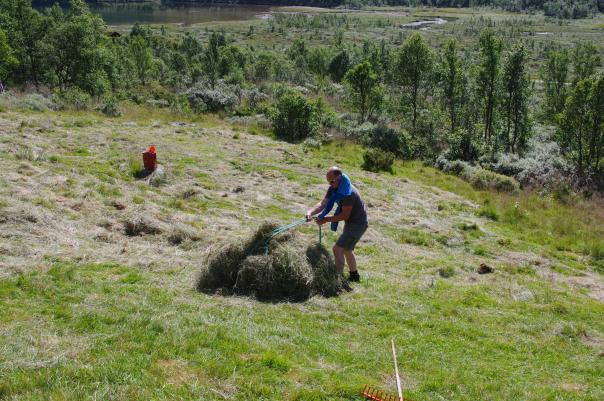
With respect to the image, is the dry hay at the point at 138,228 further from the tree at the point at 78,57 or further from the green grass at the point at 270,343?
the tree at the point at 78,57

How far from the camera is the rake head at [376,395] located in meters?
6.18

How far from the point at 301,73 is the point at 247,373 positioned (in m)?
64.8

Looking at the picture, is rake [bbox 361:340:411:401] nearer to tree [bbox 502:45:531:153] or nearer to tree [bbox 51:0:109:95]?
tree [bbox 502:45:531:153]

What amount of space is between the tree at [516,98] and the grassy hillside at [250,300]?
20.1 meters

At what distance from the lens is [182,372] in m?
6.31

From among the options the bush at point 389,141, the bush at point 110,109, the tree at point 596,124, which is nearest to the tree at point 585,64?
the tree at point 596,124

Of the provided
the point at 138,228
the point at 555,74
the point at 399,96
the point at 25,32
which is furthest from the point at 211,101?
the point at 555,74

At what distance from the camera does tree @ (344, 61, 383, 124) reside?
3650 cm

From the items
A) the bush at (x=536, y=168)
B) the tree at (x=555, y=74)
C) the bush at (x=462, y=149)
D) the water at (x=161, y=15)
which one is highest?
the water at (x=161, y=15)

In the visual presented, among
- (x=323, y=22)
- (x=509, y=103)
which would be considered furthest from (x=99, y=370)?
(x=323, y=22)

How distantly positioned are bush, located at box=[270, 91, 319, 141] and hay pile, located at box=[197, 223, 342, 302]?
60.8 ft

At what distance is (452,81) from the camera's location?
39.3 meters

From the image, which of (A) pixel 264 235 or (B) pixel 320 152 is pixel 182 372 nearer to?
(A) pixel 264 235

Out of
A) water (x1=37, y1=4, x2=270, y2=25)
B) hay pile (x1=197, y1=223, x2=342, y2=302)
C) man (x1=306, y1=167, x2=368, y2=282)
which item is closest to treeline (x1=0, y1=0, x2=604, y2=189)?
man (x1=306, y1=167, x2=368, y2=282)
